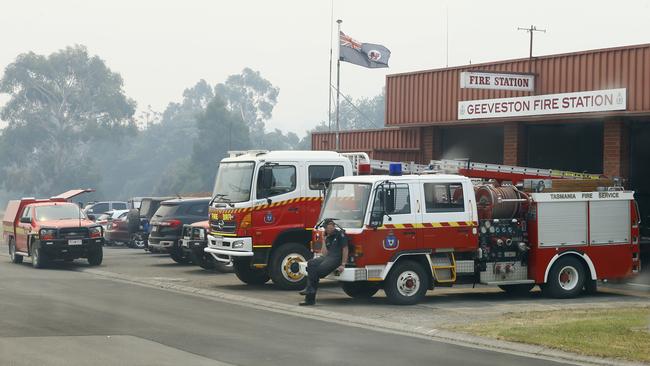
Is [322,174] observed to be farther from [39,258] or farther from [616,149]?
[39,258]

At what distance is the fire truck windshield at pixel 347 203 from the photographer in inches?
750

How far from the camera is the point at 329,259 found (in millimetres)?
18734

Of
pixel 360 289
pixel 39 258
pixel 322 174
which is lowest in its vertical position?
pixel 360 289

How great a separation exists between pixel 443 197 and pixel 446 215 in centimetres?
36

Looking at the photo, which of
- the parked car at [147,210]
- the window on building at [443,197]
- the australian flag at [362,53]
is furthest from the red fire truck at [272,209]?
the australian flag at [362,53]

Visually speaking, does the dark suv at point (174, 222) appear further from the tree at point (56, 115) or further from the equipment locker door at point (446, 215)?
the tree at point (56, 115)

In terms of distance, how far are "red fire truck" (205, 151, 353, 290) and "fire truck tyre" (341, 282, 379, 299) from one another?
1.71 meters

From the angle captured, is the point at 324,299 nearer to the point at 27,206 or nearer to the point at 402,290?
the point at 402,290

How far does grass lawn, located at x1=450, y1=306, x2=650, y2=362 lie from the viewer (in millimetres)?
13531

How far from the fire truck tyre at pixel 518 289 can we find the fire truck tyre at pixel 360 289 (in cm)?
270

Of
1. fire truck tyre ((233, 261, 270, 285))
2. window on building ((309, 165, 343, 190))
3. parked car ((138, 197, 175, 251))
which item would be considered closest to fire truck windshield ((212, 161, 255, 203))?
window on building ((309, 165, 343, 190))

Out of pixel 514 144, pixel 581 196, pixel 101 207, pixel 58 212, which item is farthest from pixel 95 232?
pixel 101 207

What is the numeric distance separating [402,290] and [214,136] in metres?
86.4

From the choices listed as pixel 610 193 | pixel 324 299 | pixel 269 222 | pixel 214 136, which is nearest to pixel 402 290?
pixel 324 299
